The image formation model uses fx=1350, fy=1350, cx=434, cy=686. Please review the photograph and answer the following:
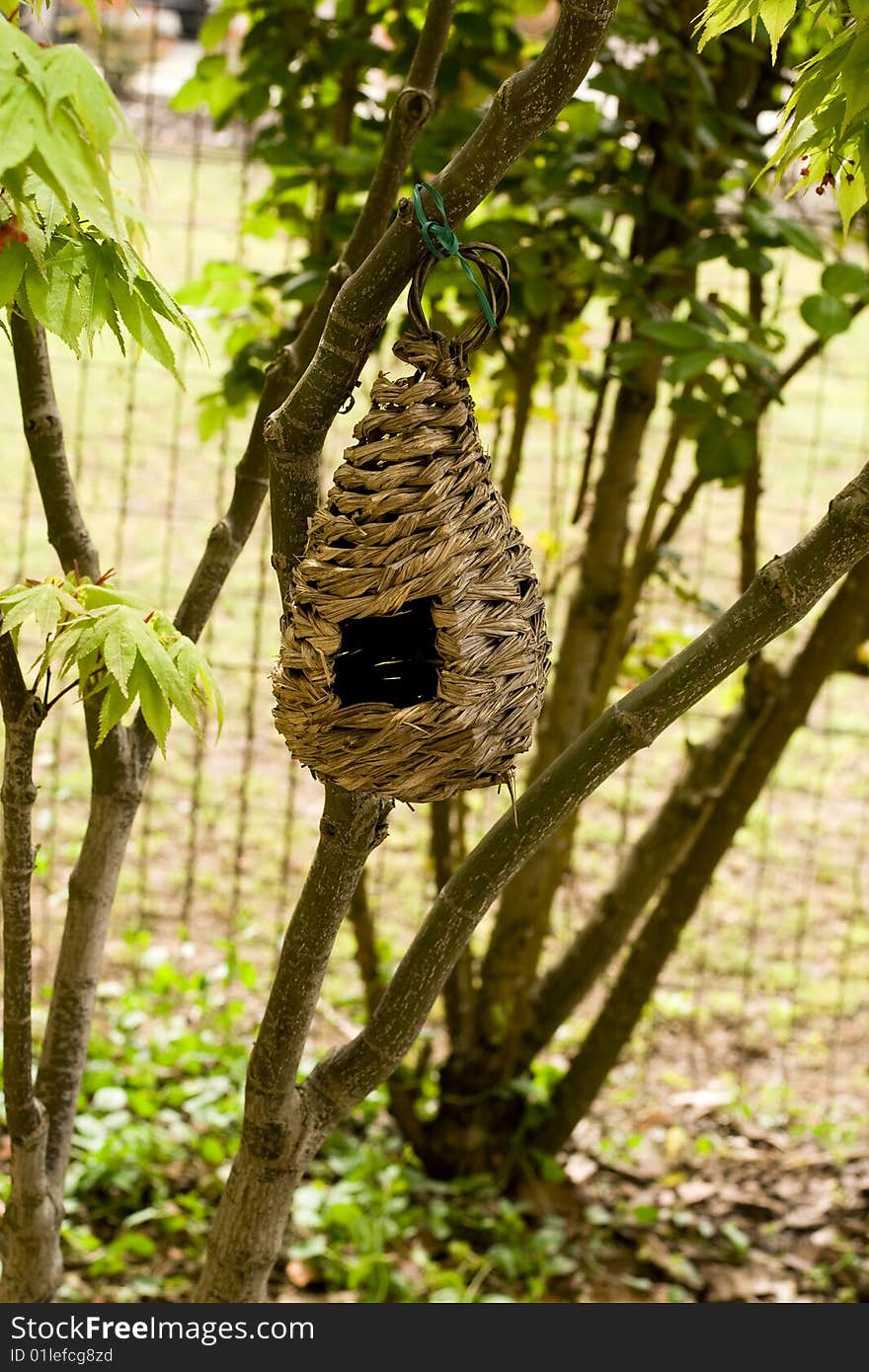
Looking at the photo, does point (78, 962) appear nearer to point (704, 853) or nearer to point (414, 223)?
point (414, 223)

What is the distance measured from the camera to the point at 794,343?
5.60 meters

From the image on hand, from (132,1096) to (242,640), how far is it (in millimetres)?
1772

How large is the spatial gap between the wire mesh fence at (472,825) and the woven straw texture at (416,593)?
1.65 meters

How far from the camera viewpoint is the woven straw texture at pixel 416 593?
1.10 metres

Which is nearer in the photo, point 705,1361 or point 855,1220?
point 705,1361

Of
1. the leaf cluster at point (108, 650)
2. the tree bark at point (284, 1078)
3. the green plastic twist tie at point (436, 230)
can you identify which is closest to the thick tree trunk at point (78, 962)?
the tree bark at point (284, 1078)

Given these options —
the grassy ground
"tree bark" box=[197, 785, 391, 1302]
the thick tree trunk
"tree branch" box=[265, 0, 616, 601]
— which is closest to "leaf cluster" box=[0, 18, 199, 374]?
"tree branch" box=[265, 0, 616, 601]

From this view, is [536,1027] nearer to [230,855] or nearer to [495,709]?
[230,855]

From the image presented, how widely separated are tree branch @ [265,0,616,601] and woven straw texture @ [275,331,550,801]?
4 centimetres

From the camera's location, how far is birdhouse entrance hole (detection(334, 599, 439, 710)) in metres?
1.20

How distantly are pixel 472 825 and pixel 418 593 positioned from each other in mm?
3084

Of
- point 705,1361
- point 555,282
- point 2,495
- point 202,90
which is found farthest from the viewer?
point 2,495

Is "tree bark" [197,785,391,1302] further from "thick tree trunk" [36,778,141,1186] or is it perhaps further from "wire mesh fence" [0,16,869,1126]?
"wire mesh fence" [0,16,869,1126]

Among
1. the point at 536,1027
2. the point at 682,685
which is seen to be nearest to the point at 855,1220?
the point at 536,1027
